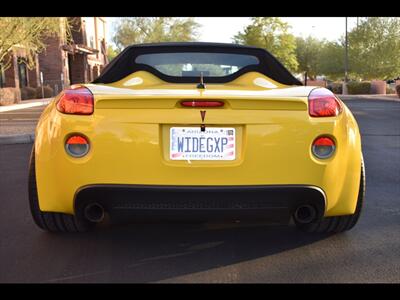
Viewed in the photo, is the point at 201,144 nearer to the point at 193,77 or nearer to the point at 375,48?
the point at 193,77

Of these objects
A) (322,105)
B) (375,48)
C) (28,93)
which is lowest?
(28,93)

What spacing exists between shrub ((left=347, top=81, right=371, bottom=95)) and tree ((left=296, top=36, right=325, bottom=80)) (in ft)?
94.1

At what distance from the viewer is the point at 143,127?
9.24 feet

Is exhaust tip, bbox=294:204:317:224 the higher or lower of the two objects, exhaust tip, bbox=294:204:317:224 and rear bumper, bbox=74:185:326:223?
the lower

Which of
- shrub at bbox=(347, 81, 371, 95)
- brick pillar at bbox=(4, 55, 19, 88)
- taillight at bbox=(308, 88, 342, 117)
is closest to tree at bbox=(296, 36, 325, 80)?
shrub at bbox=(347, 81, 371, 95)

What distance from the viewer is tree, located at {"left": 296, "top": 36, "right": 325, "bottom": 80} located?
69375 mm

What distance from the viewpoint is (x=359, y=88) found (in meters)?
40.7

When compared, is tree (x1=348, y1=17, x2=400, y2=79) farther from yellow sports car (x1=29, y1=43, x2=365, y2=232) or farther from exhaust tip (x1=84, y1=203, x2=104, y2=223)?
exhaust tip (x1=84, y1=203, x2=104, y2=223)

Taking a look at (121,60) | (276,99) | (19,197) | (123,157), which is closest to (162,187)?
(123,157)

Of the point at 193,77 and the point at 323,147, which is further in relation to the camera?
the point at 193,77

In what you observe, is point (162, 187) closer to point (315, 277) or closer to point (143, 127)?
point (143, 127)

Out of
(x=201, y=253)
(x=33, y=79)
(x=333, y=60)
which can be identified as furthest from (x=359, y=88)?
(x=201, y=253)

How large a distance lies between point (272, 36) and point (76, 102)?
5365cm

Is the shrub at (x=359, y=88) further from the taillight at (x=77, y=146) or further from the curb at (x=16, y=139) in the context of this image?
the taillight at (x=77, y=146)
